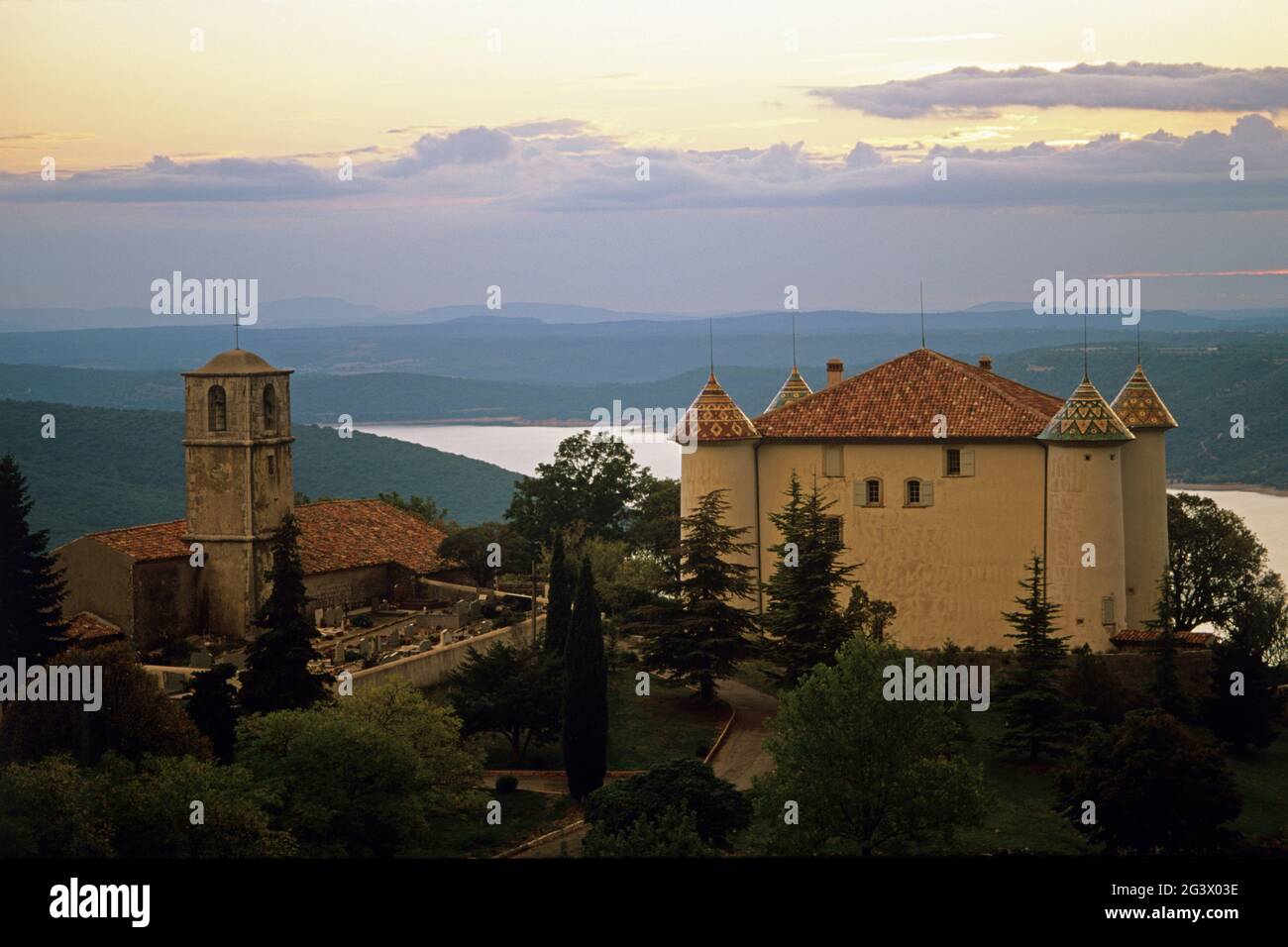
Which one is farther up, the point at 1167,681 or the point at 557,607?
the point at 557,607

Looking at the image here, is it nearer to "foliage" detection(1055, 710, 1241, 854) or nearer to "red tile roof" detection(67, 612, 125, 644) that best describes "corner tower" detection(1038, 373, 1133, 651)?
"foliage" detection(1055, 710, 1241, 854)

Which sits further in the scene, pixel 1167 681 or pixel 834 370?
pixel 834 370

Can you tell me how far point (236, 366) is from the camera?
43.2 meters

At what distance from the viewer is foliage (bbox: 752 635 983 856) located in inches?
998

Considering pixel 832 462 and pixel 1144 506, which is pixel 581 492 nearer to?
pixel 832 462

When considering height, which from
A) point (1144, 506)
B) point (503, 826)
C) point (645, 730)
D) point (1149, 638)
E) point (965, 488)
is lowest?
point (503, 826)

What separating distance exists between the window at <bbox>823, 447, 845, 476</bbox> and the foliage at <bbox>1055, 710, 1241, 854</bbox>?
1473cm

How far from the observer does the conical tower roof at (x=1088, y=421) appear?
127 feet

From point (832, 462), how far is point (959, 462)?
3.19 m

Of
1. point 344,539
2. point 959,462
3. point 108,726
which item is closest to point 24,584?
point 108,726

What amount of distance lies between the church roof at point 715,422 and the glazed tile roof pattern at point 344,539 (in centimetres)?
988

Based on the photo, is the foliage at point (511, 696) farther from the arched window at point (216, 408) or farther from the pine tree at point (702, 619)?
the arched window at point (216, 408)

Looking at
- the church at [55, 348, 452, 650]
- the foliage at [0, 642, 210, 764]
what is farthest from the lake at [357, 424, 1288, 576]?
the foliage at [0, 642, 210, 764]
